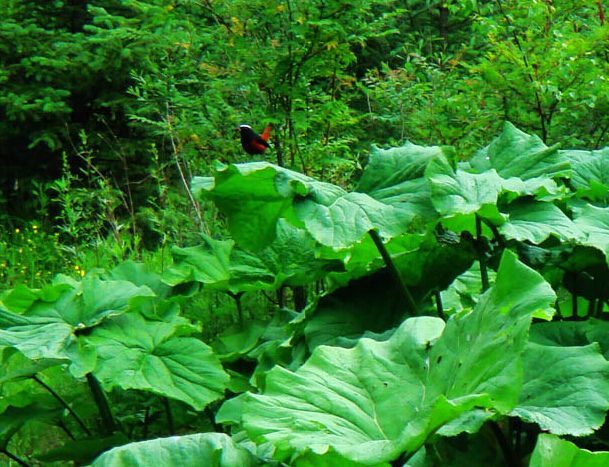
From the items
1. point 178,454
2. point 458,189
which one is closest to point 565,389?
point 458,189

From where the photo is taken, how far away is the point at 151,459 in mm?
1331

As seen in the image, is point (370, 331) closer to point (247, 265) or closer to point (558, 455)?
point (247, 265)

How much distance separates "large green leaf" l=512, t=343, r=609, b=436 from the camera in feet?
4.25

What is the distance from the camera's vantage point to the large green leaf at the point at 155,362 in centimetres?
192

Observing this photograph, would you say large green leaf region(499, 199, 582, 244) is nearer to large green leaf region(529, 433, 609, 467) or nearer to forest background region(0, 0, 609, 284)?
large green leaf region(529, 433, 609, 467)

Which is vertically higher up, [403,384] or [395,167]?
[395,167]

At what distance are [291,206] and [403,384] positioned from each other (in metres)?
0.55

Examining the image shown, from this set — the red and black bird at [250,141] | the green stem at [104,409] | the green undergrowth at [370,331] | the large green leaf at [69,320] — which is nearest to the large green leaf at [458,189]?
the green undergrowth at [370,331]

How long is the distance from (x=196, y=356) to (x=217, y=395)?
135 millimetres

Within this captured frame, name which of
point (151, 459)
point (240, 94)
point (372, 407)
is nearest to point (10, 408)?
point (151, 459)

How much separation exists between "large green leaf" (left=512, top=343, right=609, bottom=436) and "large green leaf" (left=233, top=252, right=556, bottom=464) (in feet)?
0.47

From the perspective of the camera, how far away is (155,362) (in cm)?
200

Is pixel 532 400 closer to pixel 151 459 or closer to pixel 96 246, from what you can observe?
pixel 151 459

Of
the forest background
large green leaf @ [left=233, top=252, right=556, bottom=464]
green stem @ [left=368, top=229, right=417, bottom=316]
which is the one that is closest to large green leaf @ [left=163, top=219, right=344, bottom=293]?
green stem @ [left=368, top=229, right=417, bottom=316]
